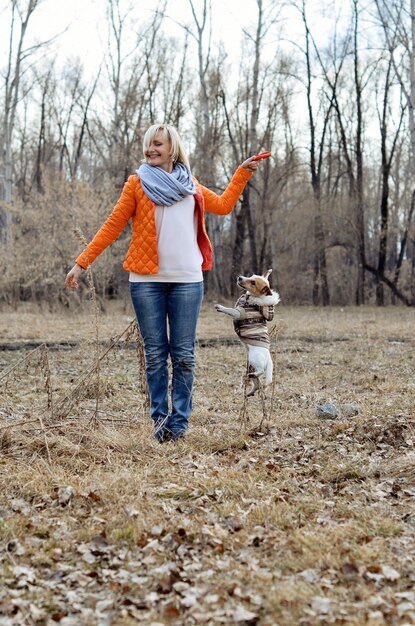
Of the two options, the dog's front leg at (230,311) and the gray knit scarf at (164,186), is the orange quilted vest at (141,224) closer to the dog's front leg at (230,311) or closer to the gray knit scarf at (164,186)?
the gray knit scarf at (164,186)

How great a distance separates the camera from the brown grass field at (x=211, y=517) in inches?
107

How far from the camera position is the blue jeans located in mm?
4652

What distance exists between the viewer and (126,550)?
320 centimetres

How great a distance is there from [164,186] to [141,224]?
1.02ft

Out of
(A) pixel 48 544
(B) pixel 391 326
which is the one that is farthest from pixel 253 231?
(A) pixel 48 544

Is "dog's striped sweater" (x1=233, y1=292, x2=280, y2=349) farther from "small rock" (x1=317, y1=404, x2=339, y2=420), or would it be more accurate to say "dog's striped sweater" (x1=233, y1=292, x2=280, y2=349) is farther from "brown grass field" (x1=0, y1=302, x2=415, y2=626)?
"small rock" (x1=317, y1=404, x2=339, y2=420)

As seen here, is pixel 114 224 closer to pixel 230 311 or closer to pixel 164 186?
pixel 164 186

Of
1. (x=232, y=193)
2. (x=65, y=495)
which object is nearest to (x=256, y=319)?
(x=232, y=193)

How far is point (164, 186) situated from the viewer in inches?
179

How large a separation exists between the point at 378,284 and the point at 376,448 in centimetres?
2195

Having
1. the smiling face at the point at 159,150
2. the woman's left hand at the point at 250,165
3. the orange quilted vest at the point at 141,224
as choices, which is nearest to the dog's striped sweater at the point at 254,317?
the orange quilted vest at the point at 141,224

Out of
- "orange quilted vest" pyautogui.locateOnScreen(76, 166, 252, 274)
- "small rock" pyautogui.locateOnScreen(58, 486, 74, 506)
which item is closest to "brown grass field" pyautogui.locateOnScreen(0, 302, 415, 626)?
"small rock" pyautogui.locateOnScreen(58, 486, 74, 506)

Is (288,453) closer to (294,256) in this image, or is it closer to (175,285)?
(175,285)

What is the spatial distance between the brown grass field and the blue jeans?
0.20m
